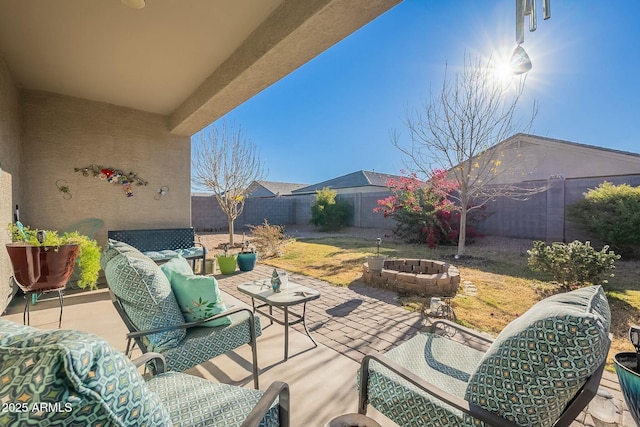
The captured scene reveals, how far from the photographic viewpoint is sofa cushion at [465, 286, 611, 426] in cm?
103

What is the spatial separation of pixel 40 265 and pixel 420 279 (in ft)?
15.5

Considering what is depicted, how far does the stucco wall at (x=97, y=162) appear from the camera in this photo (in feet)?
16.0

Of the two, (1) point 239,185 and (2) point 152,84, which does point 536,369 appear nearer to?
(2) point 152,84

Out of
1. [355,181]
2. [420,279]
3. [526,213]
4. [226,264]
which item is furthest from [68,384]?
[355,181]

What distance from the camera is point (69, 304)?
13.7 feet

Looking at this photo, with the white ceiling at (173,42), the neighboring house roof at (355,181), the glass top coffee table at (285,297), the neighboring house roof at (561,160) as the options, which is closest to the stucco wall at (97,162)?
the white ceiling at (173,42)

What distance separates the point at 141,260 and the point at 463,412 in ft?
6.85

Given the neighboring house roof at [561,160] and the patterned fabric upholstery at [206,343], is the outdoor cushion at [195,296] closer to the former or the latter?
the patterned fabric upholstery at [206,343]

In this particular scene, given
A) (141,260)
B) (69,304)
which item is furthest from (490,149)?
(69,304)

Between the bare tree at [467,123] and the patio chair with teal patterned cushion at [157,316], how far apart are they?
7042mm

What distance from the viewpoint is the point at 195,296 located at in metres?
2.10

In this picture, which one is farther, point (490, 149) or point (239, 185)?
point (239, 185)

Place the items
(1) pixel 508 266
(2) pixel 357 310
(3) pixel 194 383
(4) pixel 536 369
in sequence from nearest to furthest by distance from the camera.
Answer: (4) pixel 536 369
(3) pixel 194 383
(2) pixel 357 310
(1) pixel 508 266

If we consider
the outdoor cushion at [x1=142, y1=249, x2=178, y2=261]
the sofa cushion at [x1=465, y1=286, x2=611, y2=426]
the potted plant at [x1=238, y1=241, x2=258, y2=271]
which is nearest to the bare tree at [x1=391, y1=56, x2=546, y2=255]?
the potted plant at [x1=238, y1=241, x2=258, y2=271]
